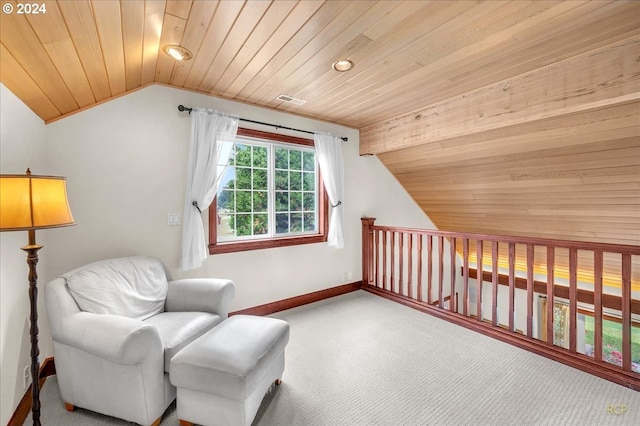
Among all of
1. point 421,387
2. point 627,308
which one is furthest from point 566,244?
point 421,387

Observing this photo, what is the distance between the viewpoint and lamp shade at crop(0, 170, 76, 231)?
4.10 feet

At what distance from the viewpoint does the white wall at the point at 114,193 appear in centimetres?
168

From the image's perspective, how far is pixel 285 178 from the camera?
351 cm

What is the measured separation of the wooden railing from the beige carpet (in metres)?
0.17

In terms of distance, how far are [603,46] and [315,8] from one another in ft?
6.55

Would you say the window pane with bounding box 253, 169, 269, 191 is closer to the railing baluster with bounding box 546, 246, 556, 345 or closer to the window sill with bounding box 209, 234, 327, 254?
the window sill with bounding box 209, 234, 327, 254

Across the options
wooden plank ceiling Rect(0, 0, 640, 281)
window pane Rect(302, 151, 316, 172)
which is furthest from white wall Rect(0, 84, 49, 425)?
window pane Rect(302, 151, 316, 172)

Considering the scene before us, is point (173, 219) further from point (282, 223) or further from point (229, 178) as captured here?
point (282, 223)

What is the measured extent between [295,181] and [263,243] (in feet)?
2.89

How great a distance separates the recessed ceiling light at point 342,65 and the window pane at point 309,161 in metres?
1.49

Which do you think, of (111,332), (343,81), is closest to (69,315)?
(111,332)

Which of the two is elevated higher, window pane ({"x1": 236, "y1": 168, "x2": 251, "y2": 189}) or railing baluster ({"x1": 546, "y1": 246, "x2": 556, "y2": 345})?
window pane ({"x1": 236, "y1": 168, "x2": 251, "y2": 189})

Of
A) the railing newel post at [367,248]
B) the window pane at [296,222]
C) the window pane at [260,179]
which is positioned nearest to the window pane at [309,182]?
the window pane at [296,222]

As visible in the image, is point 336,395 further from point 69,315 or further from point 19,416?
point 19,416
